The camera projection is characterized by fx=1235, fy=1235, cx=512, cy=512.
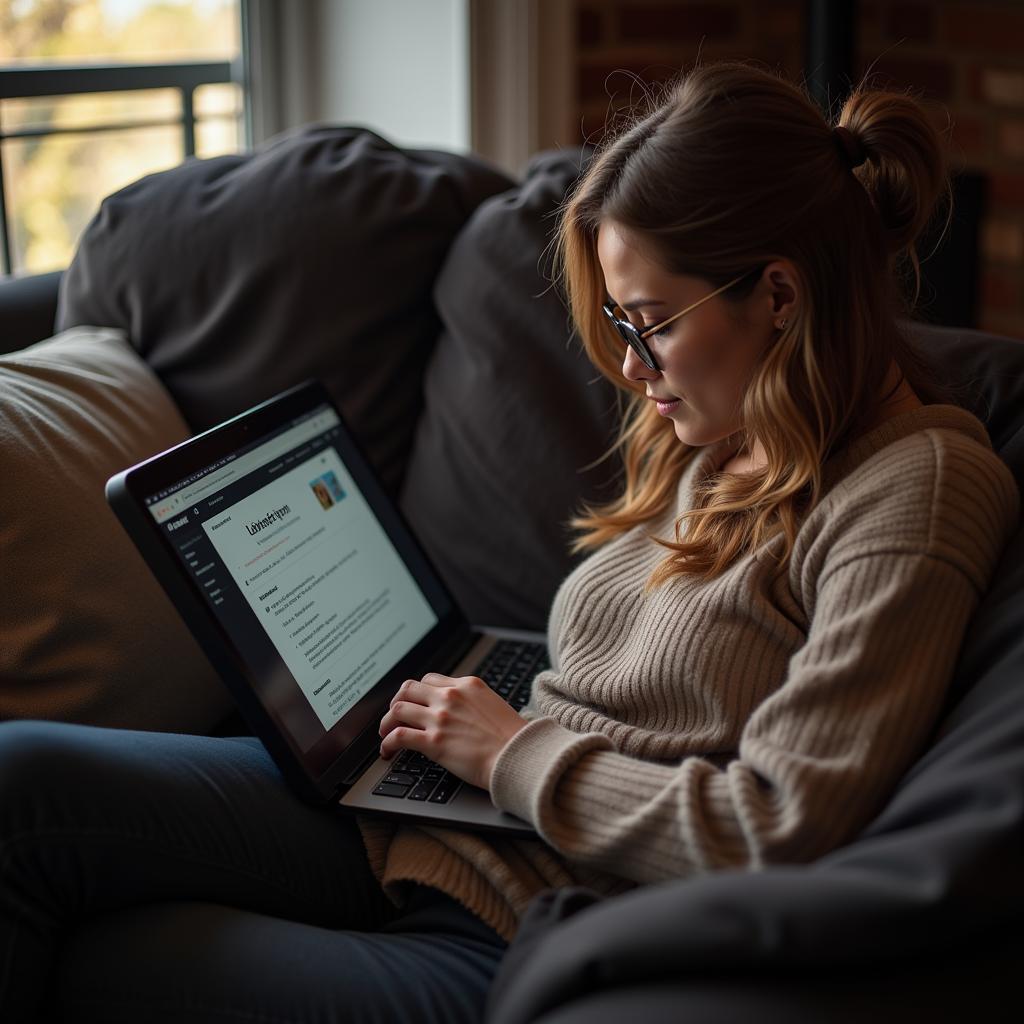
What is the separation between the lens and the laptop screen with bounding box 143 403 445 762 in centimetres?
106

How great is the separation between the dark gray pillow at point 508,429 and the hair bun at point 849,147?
46 cm

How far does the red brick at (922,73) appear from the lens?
2.50 m

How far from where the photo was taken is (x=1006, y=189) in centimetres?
247

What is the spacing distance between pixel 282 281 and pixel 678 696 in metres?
0.80

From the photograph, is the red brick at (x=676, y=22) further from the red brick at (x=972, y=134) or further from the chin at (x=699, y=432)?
the chin at (x=699, y=432)

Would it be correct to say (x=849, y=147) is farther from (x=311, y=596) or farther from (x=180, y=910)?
(x=180, y=910)

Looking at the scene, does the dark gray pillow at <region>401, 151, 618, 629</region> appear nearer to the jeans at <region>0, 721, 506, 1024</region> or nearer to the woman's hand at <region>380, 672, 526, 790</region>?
the woman's hand at <region>380, 672, 526, 790</region>

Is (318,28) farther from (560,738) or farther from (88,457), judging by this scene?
(560,738)

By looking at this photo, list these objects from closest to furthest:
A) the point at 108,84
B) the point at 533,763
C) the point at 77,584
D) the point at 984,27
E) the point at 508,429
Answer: the point at 533,763 < the point at 77,584 < the point at 508,429 < the point at 108,84 < the point at 984,27

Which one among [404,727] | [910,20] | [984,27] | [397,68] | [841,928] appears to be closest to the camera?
[841,928]

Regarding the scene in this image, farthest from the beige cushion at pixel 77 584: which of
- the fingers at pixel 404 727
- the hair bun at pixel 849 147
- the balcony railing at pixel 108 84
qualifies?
the hair bun at pixel 849 147

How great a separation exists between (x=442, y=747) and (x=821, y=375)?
1.46 ft

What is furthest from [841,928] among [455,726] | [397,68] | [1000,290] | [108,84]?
[1000,290]

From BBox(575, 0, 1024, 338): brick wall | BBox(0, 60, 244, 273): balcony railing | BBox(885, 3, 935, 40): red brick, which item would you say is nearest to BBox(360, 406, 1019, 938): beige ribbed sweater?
BBox(0, 60, 244, 273): balcony railing
